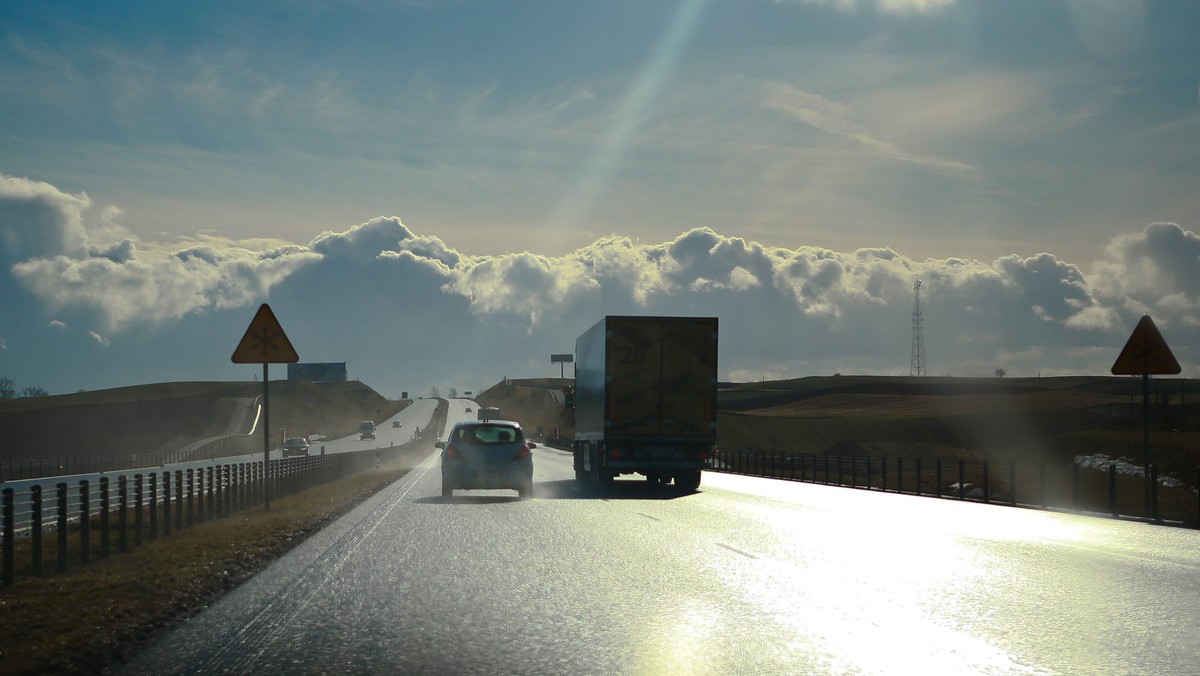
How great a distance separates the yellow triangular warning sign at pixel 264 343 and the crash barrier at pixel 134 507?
2204 mm

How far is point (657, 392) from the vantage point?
1119 inches

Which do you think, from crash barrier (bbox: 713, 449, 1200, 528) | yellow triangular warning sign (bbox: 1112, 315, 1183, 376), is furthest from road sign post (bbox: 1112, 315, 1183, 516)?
crash barrier (bbox: 713, 449, 1200, 528)

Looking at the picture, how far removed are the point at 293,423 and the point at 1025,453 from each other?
11321cm

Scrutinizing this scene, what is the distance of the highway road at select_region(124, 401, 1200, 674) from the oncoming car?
6026 millimetres

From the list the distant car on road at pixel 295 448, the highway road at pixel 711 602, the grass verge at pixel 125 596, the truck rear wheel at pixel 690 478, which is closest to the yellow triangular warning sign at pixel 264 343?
the grass verge at pixel 125 596

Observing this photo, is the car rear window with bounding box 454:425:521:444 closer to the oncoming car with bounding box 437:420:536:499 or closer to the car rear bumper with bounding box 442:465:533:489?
the oncoming car with bounding box 437:420:536:499

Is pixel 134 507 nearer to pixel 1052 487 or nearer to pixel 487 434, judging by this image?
pixel 487 434

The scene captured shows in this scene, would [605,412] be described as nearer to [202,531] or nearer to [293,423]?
[202,531]

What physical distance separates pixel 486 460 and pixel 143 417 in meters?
144

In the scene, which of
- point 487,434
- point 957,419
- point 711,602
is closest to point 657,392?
point 487,434

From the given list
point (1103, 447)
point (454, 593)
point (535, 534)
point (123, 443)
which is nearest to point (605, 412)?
point (535, 534)

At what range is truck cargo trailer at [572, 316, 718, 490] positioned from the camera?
28.3m

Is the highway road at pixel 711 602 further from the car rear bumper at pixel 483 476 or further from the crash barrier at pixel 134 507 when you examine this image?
the car rear bumper at pixel 483 476

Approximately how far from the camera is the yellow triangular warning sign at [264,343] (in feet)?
67.9
